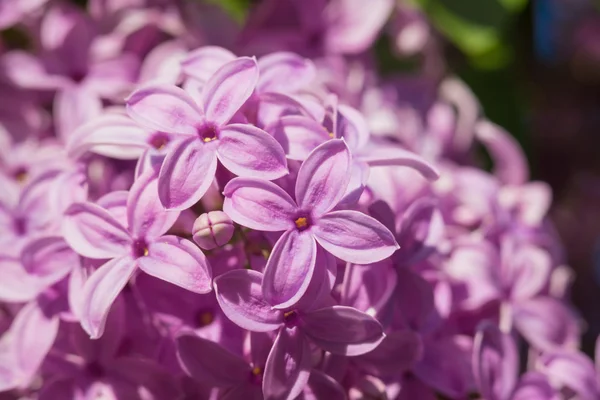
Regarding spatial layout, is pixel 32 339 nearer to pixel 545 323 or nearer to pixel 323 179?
pixel 323 179

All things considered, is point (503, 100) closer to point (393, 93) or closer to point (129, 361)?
point (393, 93)

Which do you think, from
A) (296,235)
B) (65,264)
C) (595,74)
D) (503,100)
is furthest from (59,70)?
(595,74)

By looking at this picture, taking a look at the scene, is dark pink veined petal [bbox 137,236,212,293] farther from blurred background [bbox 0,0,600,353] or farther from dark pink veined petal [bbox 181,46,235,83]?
blurred background [bbox 0,0,600,353]

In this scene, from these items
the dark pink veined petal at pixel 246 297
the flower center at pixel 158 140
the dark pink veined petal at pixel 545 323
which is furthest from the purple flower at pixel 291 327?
the dark pink veined petal at pixel 545 323

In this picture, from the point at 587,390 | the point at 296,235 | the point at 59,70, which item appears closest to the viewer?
the point at 296,235

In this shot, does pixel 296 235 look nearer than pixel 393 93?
Yes

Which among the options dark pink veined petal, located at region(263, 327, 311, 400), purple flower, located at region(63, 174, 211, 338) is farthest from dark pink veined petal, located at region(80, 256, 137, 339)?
dark pink veined petal, located at region(263, 327, 311, 400)

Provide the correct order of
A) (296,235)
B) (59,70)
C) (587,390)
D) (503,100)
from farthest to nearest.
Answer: (503,100)
(59,70)
(587,390)
(296,235)
